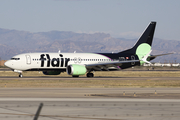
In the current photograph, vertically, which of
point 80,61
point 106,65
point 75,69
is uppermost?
point 80,61

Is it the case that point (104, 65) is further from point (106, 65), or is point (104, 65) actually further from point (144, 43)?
point (144, 43)

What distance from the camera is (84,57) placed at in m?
64.2

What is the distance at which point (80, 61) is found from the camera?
209ft

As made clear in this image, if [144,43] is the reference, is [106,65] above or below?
below

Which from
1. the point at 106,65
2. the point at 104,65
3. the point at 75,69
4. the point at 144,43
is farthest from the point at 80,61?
the point at 144,43

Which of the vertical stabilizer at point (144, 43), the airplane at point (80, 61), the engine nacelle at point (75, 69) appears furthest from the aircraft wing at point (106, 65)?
the vertical stabilizer at point (144, 43)

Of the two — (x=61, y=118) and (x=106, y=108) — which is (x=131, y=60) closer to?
(x=106, y=108)

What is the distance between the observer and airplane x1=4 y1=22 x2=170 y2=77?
59.7 meters

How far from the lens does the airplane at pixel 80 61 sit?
59.7 meters

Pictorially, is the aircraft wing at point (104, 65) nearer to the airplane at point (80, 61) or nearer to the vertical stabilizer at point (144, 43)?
the airplane at point (80, 61)

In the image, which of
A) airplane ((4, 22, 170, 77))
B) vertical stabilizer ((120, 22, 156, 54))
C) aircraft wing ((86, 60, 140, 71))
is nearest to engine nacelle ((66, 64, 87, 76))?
airplane ((4, 22, 170, 77))

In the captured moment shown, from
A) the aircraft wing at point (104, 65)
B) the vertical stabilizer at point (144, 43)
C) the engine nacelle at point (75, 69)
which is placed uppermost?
the vertical stabilizer at point (144, 43)

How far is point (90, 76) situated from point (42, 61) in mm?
9814

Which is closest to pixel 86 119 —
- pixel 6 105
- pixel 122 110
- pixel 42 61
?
pixel 122 110
